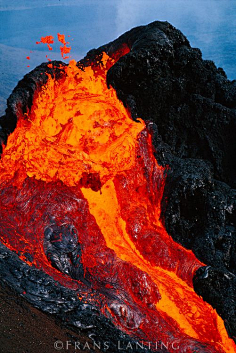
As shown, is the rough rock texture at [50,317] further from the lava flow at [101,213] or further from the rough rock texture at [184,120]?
the rough rock texture at [184,120]

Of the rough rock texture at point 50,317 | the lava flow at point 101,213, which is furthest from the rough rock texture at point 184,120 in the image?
the rough rock texture at point 50,317

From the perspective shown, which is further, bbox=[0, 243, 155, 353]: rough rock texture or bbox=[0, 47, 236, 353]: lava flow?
bbox=[0, 47, 236, 353]: lava flow

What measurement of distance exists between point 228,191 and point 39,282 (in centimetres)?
468

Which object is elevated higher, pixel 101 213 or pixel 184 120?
pixel 184 120

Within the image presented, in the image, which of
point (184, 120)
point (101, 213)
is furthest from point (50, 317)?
point (184, 120)

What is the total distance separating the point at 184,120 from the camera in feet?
26.3

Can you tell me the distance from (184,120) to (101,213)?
10.9 feet

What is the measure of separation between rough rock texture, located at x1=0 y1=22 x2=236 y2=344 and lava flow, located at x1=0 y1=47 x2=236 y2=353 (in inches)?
11.1

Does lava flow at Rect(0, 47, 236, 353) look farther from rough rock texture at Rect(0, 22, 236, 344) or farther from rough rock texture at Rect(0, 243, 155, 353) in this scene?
rough rock texture at Rect(0, 243, 155, 353)

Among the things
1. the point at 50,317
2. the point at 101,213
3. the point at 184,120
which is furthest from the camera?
the point at 184,120

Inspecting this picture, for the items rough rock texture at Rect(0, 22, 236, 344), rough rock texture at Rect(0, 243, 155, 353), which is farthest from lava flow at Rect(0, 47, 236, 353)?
rough rock texture at Rect(0, 243, 155, 353)

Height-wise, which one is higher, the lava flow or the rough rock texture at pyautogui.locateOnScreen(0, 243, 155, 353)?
the lava flow

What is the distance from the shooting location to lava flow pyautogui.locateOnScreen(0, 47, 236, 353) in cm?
459

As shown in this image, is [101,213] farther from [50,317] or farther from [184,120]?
Answer: [184,120]
